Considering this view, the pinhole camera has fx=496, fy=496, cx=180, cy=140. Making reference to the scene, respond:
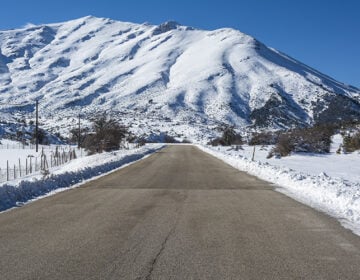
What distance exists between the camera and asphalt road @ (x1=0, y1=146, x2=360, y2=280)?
6.50 m

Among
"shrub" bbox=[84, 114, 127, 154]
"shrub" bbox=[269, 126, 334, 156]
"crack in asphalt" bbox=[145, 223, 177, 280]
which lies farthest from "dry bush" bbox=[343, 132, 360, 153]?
"crack in asphalt" bbox=[145, 223, 177, 280]

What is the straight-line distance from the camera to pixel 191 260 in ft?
22.8

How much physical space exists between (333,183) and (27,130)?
123610mm

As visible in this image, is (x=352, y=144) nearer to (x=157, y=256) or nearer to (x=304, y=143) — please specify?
(x=304, y=143)

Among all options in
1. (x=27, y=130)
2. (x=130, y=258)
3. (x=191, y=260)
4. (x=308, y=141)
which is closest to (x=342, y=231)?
(x=191, y=260)

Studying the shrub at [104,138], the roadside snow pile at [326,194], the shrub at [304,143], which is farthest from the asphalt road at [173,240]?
the shrub at [104,138]

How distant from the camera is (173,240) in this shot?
823cm

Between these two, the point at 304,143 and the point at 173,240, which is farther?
the point at 304,143

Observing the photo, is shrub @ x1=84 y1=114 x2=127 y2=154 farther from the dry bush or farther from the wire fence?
the dry bush

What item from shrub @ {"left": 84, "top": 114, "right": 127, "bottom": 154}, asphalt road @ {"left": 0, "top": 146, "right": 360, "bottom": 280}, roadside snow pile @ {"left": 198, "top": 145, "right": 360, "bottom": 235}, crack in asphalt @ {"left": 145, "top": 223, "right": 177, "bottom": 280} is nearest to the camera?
crack in asphalt @ {"left": 145, "top": 223, "right": 177, "bottom": 280}

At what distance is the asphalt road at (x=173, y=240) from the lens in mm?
6504

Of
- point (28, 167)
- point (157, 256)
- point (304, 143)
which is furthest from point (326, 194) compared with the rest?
point (304, 143)

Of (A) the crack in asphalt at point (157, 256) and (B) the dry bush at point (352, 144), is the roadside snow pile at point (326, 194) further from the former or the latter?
(B) the dry bush at point (352, 144)

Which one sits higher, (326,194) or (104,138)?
(326,194)
